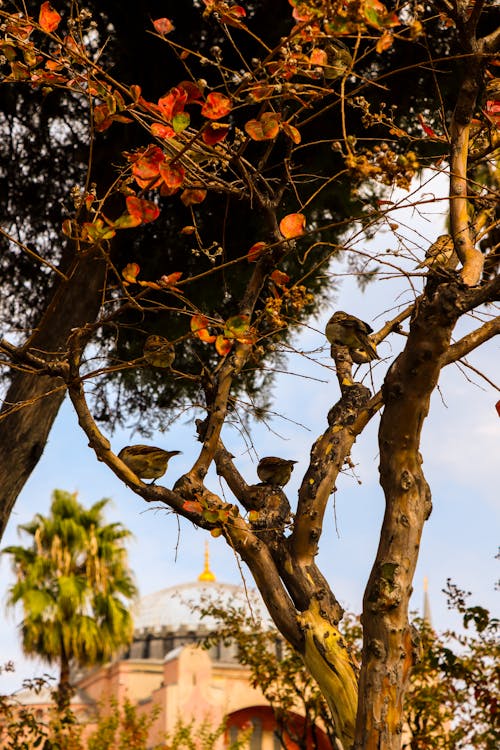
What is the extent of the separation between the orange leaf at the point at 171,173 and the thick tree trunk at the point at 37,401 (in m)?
2.73

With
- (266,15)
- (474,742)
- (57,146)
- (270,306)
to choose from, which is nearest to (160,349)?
(270,306)

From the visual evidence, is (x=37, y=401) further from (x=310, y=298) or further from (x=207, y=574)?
(x=207, y=574)

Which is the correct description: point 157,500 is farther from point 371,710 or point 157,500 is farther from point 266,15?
point 266,15

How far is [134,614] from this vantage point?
18922 millimetres

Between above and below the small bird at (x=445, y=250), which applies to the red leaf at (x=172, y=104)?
below

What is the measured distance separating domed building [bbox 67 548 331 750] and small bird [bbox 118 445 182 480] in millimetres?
12352

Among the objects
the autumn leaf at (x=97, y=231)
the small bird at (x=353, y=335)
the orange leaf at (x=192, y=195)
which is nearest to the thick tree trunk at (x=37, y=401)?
the orange leaf at (x=192, y=195)

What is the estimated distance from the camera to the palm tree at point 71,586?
58.8ft

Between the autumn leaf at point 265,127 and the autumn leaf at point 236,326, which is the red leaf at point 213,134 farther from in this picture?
the autumn leaf at point 236,326

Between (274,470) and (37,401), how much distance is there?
2.75 metres

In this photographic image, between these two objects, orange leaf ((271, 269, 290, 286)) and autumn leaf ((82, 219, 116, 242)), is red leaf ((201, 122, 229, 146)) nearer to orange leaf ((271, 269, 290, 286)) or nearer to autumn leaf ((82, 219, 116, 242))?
autumn leaf ((82, 219, 116, 242))

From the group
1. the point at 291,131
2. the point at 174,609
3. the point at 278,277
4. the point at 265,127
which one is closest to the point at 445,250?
the point at 278,277

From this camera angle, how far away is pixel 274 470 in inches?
156

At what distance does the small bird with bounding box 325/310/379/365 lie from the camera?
406cm
